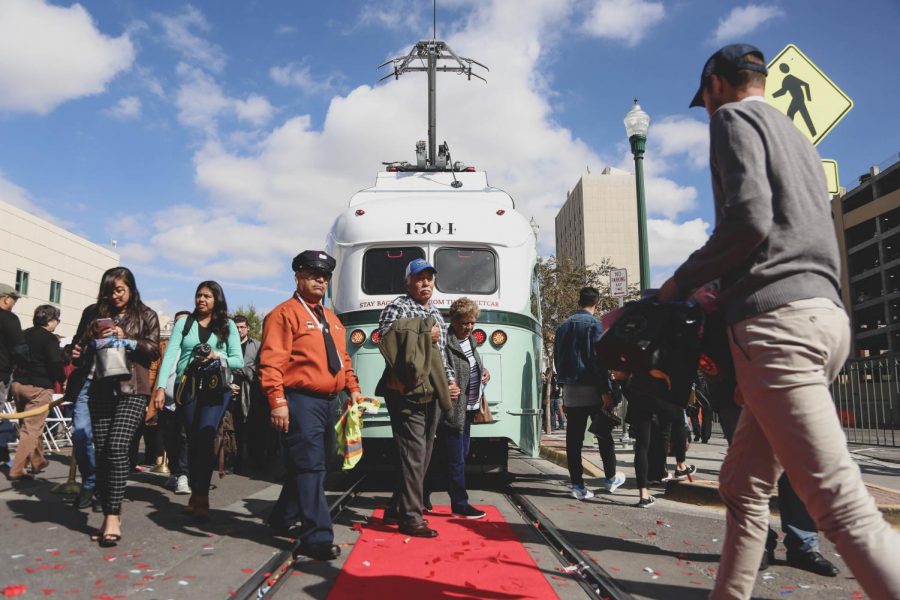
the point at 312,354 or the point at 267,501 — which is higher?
the point at 312,354

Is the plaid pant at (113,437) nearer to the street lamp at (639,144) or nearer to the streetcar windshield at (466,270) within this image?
the streetcar windshield at (466,270)

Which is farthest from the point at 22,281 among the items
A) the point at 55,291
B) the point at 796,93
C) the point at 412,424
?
the point at 796,93

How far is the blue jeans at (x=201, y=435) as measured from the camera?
216 inches

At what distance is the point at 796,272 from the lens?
2361 mm

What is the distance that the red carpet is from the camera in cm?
349

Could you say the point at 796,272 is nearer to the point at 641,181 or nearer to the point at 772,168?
the point at 772,168

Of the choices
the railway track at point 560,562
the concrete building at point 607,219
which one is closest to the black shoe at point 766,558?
the railway track at point 560,562

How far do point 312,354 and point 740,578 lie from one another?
2.91 m

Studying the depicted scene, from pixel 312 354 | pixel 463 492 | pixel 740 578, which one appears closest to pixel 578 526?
pixel 463 492

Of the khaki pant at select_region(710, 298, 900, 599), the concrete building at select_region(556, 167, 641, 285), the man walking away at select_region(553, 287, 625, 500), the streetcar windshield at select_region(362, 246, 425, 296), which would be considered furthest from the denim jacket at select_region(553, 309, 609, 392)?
the concrete building at select_region(556, 167, 641, 285)

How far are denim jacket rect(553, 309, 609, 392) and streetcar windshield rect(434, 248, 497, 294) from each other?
3.34 feet

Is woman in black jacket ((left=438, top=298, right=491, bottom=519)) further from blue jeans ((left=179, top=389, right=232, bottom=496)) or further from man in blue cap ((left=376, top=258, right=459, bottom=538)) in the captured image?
blue jeans ((left=179, top=389, right=232, bottom=496))

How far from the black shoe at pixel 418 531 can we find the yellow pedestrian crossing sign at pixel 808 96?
4.30 m

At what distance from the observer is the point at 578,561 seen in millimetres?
4043
